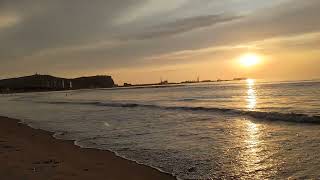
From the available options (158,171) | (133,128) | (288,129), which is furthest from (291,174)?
(133,128)

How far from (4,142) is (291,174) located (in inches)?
420

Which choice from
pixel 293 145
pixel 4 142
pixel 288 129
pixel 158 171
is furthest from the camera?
pixel 288 129

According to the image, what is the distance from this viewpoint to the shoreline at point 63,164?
990 centimetres

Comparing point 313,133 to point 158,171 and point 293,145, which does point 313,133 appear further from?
point 158,171

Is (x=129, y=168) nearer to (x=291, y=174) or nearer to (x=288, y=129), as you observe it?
(x=291, y=174)

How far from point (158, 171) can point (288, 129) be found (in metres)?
9.03

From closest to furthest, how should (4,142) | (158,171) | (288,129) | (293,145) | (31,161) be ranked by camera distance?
(158,171)
(31,161)
(293,145)
(4,142)
(288,129)

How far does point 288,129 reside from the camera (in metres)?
17.9

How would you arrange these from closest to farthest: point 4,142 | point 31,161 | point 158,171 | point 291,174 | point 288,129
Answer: point 291,174 < point 158,171 < point 31,161 < point 4,142 < point 288,129

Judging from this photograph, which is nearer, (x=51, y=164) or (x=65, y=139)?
(x=51, y=164)

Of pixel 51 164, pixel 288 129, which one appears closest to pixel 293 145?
pixel 288 129

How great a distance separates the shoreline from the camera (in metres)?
9.90

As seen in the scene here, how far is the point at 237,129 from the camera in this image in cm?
1869

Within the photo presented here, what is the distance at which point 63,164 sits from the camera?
11.3 meters
